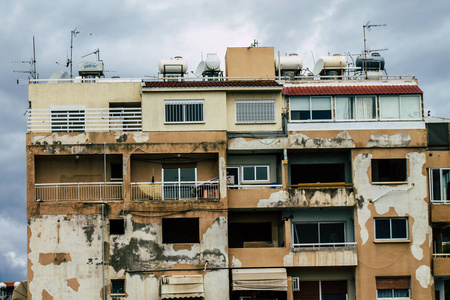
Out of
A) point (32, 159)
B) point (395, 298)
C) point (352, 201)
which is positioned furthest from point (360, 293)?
point (32, 159)

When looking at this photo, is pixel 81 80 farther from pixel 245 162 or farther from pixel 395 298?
pixel 395 298

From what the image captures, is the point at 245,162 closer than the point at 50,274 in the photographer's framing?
No

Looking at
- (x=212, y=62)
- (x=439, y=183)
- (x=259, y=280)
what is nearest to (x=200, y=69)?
(x=212, y=62)

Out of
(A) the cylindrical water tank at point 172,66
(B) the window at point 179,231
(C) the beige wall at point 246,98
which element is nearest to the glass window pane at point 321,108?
(C) the beige wall at point 246,98

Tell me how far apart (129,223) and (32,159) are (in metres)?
6.86

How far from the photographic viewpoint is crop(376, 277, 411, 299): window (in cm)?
4419

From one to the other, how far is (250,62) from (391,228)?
13.9m

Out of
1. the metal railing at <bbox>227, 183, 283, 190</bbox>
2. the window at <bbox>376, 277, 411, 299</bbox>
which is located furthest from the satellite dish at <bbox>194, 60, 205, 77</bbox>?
the window at <bbox>376, 277, 411, 299</bbox>

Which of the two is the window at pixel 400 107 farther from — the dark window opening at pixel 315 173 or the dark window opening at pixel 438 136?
the dark window opening at pixel 315 173

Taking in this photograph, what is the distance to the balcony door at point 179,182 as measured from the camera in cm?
4484

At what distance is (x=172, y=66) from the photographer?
4822 centimetres

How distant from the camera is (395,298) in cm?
4412

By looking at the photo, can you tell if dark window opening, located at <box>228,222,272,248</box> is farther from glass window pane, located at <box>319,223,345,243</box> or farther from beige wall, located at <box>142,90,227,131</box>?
beige wall, located at <box>142,90,227,131</box>

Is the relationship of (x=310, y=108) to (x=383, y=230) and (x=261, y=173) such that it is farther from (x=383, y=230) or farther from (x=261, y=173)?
(x=383, y=230)
